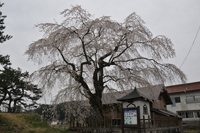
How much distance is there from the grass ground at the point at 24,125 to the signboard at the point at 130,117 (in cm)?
630

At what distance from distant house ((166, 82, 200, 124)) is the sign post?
2051 cm

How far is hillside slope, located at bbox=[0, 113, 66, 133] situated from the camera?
38.5ft

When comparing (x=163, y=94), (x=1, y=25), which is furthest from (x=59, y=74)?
(x=163, y=94)

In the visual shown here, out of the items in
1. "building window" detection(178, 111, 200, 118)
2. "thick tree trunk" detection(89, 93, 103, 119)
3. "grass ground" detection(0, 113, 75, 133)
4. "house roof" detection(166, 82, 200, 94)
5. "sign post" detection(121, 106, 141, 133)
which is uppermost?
"house roof" detection(166, 82, 200, 94)

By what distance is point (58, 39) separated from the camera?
1036 cm

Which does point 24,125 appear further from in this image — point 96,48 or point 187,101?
point 187,101

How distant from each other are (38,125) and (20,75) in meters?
15.1

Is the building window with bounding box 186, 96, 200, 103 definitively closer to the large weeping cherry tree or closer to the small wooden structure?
the small wooden structure

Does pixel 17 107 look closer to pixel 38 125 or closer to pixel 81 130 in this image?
pixel 38 125

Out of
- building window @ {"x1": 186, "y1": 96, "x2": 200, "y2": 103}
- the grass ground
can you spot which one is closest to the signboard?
the grass ground

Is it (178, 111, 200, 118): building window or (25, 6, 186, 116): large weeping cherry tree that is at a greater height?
(25, 6, 186, 116): large weeping cherry tree

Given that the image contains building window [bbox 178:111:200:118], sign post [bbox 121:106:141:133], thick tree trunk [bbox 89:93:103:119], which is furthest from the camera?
building window [bbox 178:111:200:118]

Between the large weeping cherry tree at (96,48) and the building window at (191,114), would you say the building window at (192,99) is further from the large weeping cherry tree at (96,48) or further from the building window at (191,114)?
the large weeping cherry tree at (96,48)

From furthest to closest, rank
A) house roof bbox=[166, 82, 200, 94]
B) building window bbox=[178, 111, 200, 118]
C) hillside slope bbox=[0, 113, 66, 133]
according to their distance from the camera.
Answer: house roof bbox=[166, 82, 200, 94]
building window bbox=[178, 111, 200, 118]
hillside slope bbox=[0, 113, 66, 133]
